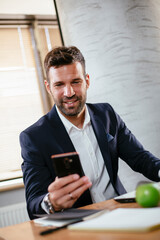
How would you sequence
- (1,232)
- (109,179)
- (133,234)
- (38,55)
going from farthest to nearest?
1. (38,55)
2. (109,179)
3. (1,232)
4. (133,234)

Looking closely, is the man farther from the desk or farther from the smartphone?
the smartphone

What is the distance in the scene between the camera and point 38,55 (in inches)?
149

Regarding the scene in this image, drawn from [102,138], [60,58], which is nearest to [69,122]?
[102,138]

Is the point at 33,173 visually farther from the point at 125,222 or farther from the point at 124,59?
the point at 124,59

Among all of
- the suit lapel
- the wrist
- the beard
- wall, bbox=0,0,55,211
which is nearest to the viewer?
the wrist

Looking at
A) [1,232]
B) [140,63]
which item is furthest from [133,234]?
[140,63]

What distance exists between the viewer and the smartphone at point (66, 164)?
0.89 m

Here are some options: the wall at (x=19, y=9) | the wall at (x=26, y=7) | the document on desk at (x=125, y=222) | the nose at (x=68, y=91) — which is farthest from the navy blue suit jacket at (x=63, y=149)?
the wall at (x=26, y=7)

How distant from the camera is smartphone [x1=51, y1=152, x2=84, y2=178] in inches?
35.1

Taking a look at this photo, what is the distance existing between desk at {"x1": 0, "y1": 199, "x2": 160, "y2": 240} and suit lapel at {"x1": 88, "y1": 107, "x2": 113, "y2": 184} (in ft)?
1.46

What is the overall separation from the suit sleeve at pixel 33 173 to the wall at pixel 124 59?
3.06ft

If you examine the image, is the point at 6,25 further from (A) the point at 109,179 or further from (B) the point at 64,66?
(A) the point at 109,179

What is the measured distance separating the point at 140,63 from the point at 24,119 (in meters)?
1.88

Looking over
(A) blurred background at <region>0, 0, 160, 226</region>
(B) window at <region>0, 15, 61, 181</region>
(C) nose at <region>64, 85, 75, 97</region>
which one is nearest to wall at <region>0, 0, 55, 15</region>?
(B) window at <region>0, 15, 61, 181</region>
